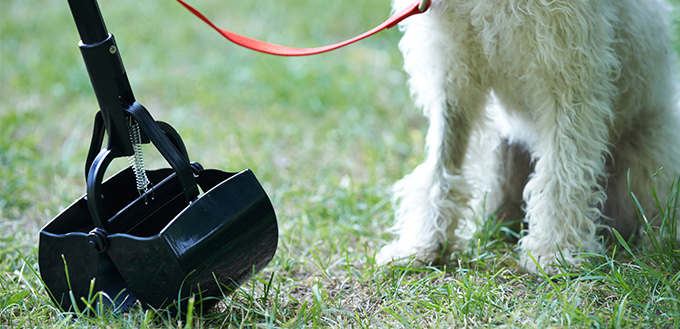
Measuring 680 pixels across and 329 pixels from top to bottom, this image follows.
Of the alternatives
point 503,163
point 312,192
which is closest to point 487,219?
point 503,163

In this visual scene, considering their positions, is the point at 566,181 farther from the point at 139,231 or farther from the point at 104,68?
the point at 104,68

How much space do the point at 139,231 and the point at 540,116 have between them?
1.55m

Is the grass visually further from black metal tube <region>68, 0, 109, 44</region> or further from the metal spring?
black metal tube <region>68, 0, 109, 44</region>

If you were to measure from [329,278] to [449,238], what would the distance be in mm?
566

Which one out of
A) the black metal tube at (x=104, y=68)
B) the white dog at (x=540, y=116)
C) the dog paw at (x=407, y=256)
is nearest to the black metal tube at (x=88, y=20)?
the black metal tube at (x=104, y=68)

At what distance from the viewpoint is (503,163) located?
287cm

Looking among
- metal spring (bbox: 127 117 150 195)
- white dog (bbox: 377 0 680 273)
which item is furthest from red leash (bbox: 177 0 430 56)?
metal spring (bbox: 127 117 150 195)

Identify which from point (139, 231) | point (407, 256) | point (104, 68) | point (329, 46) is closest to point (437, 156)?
point (407, 256)

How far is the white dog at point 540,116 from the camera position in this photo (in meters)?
2.19

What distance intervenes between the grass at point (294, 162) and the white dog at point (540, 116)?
153 mm

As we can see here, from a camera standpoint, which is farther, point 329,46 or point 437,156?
point 437,156

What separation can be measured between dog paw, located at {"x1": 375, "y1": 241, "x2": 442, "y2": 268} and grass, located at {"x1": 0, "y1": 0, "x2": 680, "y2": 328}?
0.06m

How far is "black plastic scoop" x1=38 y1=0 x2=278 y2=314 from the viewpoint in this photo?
6.10 feet

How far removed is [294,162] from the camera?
393 centimetres
